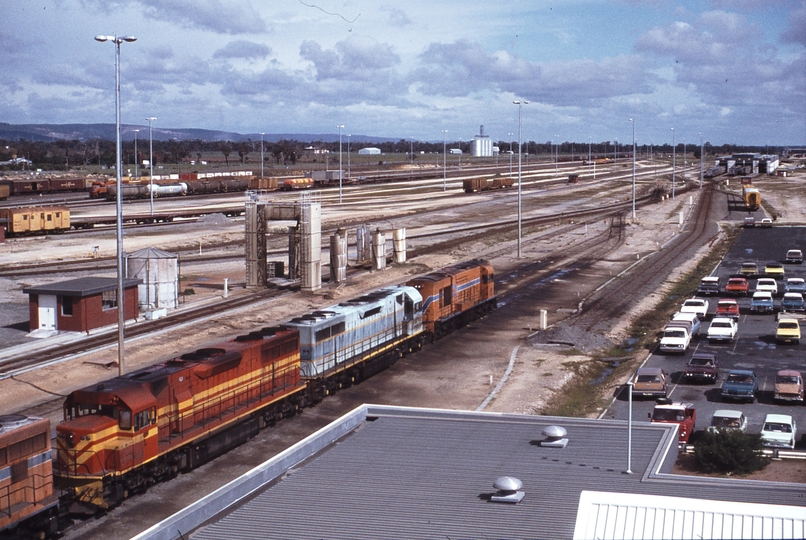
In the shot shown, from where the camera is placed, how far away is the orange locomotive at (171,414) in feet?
84.6

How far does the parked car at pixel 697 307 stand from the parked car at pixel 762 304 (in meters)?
3.01

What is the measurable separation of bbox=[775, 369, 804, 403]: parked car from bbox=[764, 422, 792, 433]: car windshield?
573cm

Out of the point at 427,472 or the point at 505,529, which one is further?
the point at 427,472

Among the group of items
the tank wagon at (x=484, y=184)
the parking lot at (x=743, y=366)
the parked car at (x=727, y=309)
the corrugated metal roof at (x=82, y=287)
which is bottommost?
the parking lot at (x=743, y=366)

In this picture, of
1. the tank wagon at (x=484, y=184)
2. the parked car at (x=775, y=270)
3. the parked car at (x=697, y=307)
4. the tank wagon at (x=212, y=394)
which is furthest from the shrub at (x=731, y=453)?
the tank wagon at (x=484, y=184)

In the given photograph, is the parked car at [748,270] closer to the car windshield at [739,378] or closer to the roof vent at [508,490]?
the car windshield at [739,378]

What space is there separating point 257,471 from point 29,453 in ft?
22.2

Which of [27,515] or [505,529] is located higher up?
[505,529]

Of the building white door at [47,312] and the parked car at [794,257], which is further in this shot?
the parked car at [794,257]

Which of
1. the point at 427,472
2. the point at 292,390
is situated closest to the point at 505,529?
the point at 427,472

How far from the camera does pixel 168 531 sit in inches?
729

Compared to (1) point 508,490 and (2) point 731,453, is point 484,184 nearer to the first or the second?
(2) point 731,453

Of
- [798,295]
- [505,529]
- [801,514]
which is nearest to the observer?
[801,514]

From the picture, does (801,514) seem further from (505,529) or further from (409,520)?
(409,520)
